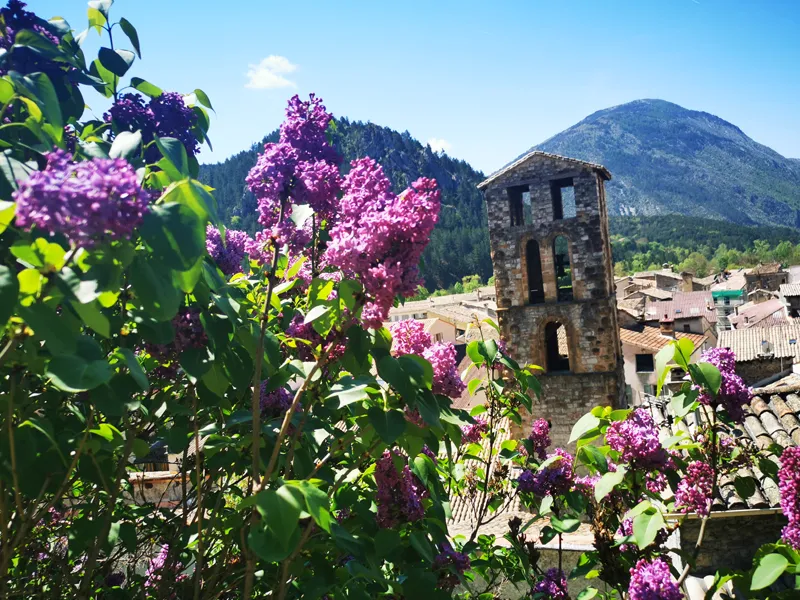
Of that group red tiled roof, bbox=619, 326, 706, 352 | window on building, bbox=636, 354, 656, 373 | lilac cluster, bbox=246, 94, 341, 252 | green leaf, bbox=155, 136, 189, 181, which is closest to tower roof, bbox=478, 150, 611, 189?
red tiled roof, bbox=619, 326, 706, 352

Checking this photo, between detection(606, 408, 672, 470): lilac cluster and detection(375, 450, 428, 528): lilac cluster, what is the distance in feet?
2.29

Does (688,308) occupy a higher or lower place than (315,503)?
lower

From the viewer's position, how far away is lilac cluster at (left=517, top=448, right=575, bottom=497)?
103 inches

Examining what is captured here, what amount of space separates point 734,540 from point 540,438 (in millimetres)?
2352

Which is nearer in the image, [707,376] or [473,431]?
[707,376]

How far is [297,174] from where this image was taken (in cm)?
218

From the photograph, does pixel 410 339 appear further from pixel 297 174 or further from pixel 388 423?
pixel 297 174

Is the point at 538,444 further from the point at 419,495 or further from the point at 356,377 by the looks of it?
the point at 356,377

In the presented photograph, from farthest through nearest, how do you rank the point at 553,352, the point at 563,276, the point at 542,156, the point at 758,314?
the point at 758,314
the point at 553,352
the point at 563,276
the point at 542,156

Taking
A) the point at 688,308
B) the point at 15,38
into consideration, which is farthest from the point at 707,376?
the point at 688,308

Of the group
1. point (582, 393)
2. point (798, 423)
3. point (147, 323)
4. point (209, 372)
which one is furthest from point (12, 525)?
point (582, 393)

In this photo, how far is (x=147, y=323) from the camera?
4.75 feet

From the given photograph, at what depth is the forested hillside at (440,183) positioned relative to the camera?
102 metres

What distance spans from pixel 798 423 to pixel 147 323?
18.4 feet
